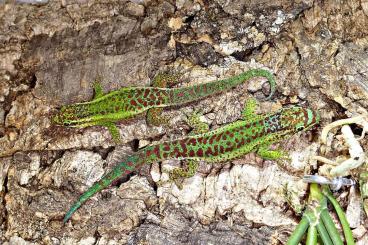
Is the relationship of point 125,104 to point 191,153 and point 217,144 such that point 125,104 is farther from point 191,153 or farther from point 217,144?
point 217,144

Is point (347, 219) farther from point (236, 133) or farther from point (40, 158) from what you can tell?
point (40, 158)

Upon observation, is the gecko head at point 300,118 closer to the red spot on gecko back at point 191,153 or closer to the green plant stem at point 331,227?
the green plant stem at point 331,227

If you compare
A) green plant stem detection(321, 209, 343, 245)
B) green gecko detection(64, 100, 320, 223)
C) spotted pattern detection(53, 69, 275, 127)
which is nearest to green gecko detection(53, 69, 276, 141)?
spotted pattern detection(53, 69, 275, 127)

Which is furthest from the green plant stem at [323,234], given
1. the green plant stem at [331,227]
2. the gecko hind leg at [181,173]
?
the gecko hind leg at [181,173]

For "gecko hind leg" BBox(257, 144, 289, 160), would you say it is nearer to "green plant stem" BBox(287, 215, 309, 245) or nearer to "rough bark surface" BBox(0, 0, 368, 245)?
"rough bark surface" BBox(0, 0, 368, 245)

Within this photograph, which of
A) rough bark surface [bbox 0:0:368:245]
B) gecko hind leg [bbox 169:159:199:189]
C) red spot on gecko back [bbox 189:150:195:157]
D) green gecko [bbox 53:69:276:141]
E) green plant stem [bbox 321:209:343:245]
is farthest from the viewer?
green gecko [bbox 53:69:276:141]

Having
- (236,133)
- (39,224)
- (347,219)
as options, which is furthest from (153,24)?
(347,219)
